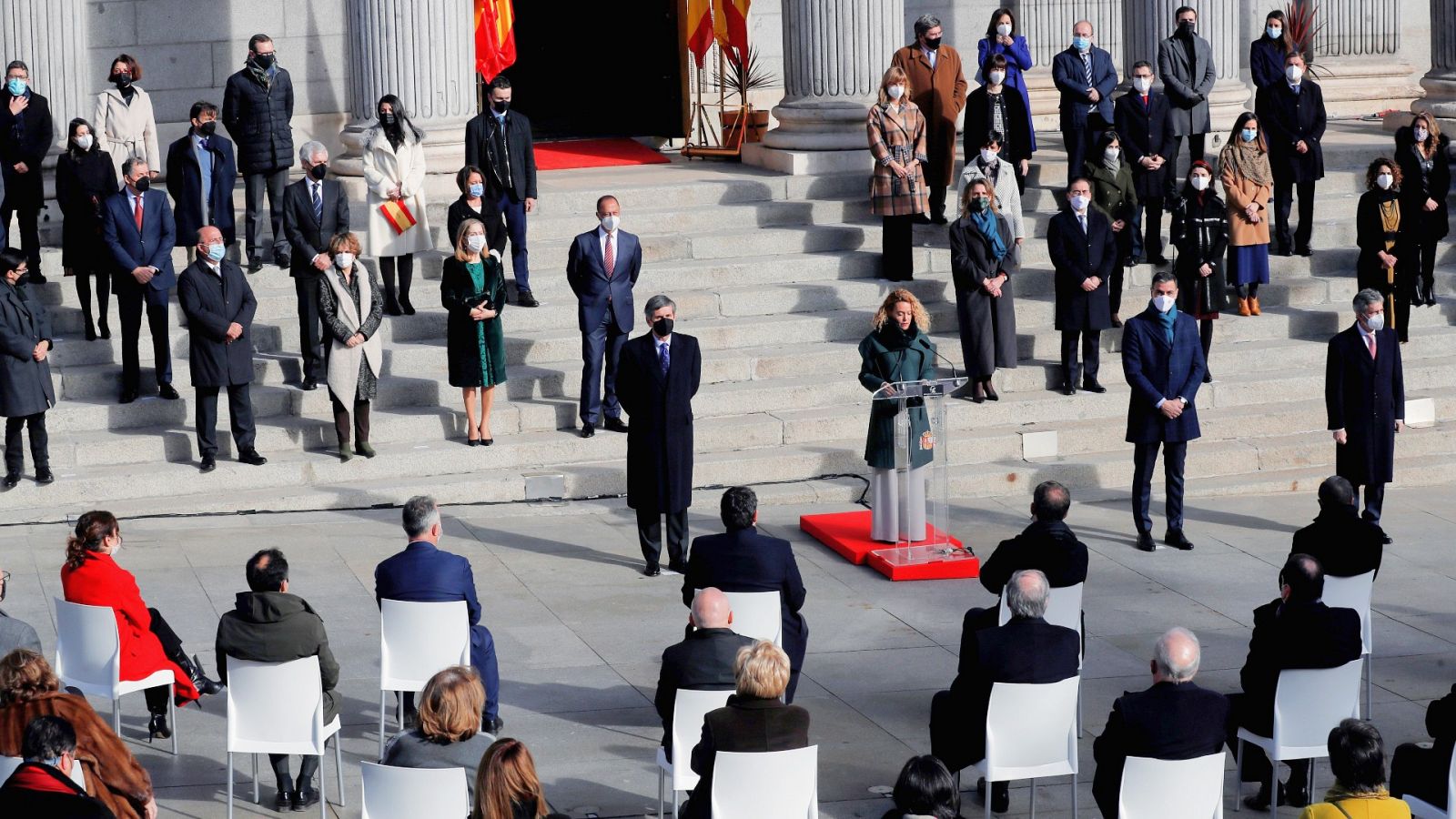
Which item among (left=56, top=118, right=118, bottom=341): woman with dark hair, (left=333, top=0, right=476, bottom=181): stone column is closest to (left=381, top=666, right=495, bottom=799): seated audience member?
(left=56, top=118, right=118, bottom=341): woman with dark hair

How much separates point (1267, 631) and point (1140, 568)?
4409mm

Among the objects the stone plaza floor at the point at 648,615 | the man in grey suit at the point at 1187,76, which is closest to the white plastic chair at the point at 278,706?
the stone plaza floor at the point at 648,615

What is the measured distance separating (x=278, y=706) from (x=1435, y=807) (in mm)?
4813

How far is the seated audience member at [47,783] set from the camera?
680cm

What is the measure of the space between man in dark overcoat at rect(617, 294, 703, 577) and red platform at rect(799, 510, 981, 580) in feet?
3.86

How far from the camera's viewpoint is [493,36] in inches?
854

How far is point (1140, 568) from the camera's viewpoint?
13.6 meters

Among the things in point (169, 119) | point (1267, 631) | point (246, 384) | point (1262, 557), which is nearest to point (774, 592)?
point (1267, 631)

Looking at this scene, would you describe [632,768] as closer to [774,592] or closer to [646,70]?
[774,592]

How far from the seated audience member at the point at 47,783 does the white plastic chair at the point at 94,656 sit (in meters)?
2.54

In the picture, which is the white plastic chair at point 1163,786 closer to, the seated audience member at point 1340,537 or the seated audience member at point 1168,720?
the seated audience member at point 1168,720

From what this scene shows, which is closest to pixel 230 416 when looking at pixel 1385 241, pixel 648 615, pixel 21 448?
pixel 21 448

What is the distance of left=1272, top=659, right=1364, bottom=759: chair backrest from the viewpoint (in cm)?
905

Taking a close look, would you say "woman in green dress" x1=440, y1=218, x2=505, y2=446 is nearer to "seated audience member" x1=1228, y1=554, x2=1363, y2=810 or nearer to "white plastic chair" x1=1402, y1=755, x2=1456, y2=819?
"seated audience member" x1=1228, y1=554, x2=1363, y2=810
